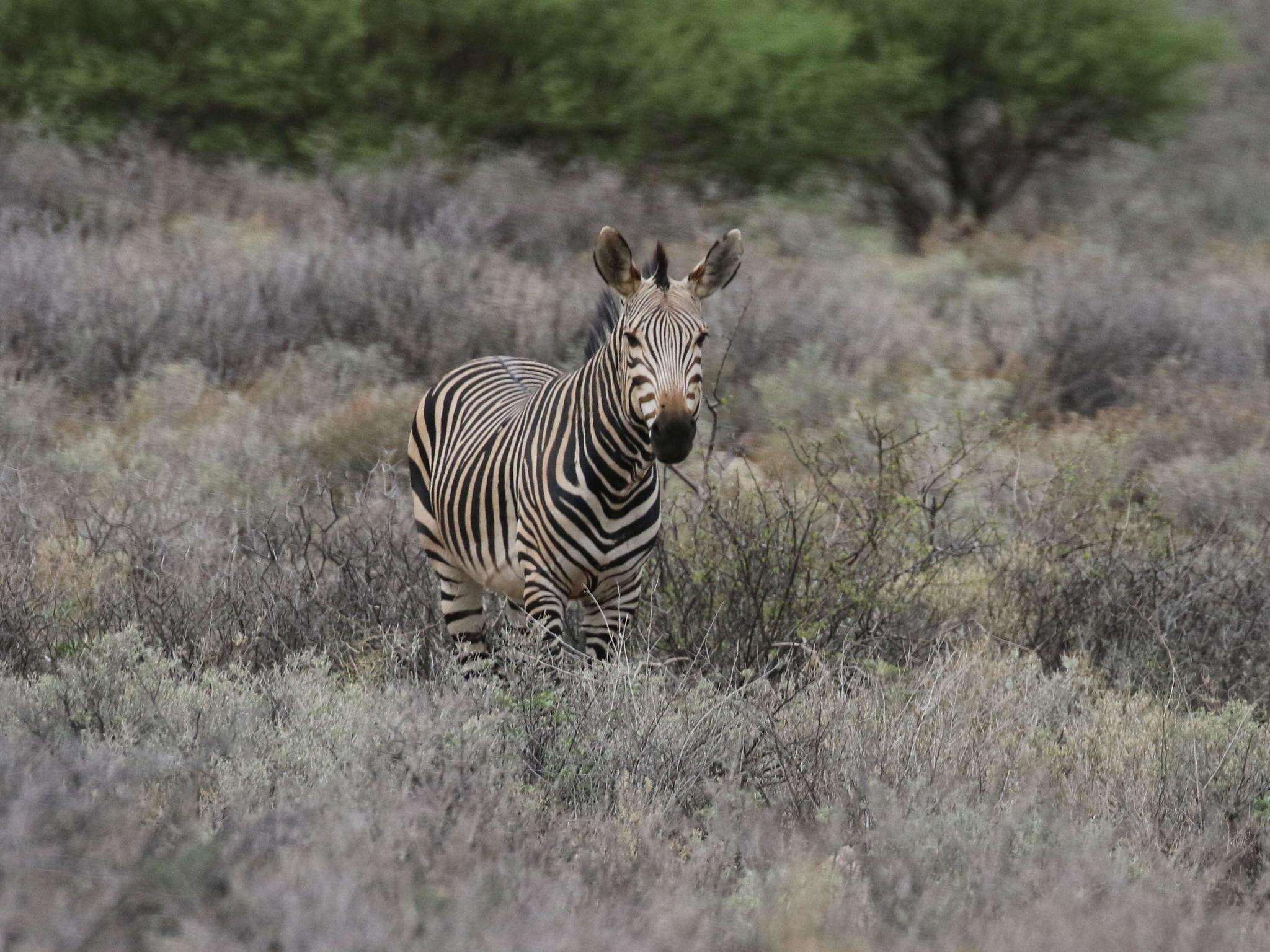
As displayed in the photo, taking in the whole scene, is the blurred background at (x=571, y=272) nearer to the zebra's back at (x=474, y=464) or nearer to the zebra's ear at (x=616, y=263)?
the zebra's back at (x=474, y=464)

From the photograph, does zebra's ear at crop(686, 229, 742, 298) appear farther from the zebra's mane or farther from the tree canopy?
the tree canopy

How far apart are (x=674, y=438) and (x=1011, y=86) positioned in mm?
18641

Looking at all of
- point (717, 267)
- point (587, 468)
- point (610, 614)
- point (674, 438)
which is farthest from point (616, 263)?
point (610, 614)

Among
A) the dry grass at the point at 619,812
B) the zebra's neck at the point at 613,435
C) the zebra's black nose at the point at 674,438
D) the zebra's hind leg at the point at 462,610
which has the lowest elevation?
the zebra's hind leg at the point at 462,610

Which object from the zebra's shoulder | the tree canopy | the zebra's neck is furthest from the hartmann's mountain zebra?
the tree canopy

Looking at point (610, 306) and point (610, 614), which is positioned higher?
point (610, 306)

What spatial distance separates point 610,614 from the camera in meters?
5.36

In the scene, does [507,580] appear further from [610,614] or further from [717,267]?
[717,267]

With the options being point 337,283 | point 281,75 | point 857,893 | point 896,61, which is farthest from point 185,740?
point 896,61

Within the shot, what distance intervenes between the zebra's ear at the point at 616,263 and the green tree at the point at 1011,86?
1630 centimetres

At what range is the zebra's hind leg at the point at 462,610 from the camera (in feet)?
19.7

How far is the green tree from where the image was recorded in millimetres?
21281

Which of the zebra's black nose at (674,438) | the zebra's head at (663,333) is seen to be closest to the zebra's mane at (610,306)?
the zebra's head at (663,333)

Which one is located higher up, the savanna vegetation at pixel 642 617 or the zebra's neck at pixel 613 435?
the zebra's neck at pixel 613 435
